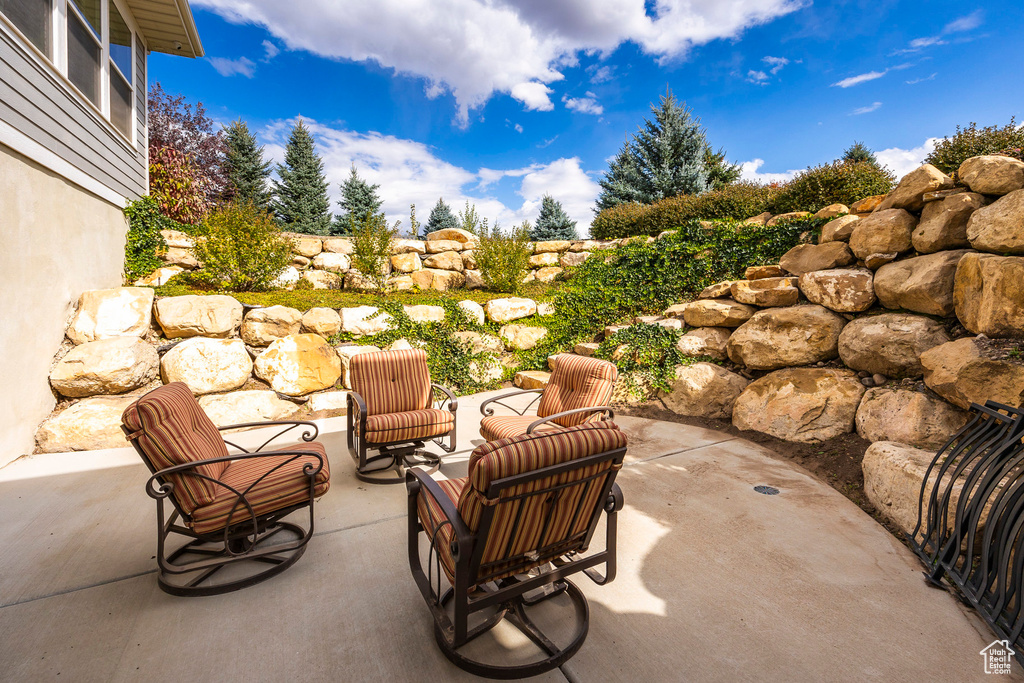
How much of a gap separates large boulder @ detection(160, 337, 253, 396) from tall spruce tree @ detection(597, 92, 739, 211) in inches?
476

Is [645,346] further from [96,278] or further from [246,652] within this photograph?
[96,278]

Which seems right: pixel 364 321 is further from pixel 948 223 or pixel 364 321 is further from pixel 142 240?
pixel 948 223

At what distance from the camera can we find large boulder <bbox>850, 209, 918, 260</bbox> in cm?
407

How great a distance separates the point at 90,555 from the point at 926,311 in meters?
6.41

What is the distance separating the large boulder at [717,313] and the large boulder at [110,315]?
6759mm

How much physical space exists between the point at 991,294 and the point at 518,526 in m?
3.80

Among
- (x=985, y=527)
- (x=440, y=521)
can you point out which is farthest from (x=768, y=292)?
(x=440, y=521)

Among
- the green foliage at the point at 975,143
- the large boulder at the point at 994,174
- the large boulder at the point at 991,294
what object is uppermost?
the green foliage at the point at 975,143

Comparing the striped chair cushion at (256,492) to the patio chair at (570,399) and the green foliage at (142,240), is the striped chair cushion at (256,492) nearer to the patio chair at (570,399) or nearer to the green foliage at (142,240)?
the patio chair at (570,399)

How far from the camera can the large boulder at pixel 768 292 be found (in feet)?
15.9

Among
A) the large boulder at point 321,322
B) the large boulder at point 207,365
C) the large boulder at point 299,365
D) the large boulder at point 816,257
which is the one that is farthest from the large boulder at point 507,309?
the large boulder at point 816,257

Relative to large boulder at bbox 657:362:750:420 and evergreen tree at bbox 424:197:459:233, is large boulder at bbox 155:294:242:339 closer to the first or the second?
large boulder at bbox 657:362:750:420

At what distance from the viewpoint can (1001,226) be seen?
3086 millimetres

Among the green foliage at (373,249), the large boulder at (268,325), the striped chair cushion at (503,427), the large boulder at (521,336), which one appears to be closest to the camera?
the striped chair cushion at (503,427)
